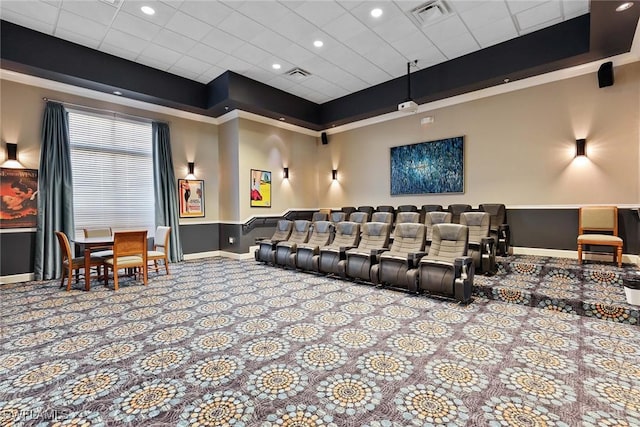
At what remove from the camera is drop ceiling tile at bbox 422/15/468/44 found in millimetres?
4727

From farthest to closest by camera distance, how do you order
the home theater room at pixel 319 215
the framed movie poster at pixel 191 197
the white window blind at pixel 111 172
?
the framed movie poster at pixel 191 197, the white window blind at pixel 111 172, the home theater room at pixel 319 215

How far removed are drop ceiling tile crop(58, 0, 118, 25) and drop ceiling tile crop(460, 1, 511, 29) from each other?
517cm

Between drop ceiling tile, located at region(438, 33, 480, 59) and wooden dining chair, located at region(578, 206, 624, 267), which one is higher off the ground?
drop ceiling tile, located at region(438, 33, 480, 59)

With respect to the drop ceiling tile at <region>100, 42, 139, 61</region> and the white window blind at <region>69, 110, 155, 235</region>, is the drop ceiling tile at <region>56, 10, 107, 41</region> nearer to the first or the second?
the drop ceiling tile at <region>100, 42, 139, 61</region>

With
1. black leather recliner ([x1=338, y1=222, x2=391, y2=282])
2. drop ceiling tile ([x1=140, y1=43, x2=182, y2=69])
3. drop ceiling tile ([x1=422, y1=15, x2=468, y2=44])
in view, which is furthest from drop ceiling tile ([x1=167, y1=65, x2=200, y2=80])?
black leather recliner ([x1=338, y1=222, x2=391, y2=282])

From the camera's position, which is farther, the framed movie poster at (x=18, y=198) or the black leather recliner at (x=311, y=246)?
the black leather recliner at (x=311, y=246)

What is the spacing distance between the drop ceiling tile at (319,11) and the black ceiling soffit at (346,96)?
250 cm

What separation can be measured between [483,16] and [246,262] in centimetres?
632

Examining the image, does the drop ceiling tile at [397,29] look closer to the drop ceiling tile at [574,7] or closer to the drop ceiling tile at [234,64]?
the drop ceiling tile at [574,7]

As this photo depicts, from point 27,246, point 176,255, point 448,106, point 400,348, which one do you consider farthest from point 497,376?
point 27,246

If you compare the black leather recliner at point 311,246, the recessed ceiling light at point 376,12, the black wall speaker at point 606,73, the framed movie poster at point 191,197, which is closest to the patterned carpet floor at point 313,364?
the black leather recliner at point 311,246

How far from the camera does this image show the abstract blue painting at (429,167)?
6621 mm

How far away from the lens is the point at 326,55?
5.75 meters

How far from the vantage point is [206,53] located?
5570 mm
